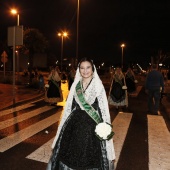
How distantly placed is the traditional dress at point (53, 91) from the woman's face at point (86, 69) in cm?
899

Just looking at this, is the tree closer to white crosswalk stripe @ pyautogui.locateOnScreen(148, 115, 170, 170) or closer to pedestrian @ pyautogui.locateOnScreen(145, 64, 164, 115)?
pedestrian @ pyautogui.locateOnScreen(145, 64, 164, 115)

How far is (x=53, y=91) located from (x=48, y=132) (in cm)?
550

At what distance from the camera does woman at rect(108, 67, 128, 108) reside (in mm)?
12008

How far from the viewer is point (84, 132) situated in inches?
146

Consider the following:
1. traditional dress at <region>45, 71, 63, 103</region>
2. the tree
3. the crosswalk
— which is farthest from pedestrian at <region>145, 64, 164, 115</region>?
the tree

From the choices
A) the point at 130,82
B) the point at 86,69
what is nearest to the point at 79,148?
the point at 86,69

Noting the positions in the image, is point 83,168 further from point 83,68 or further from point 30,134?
Result: point 30,134

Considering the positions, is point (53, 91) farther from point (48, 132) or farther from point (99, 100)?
point (99, 100)

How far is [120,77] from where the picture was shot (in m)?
12.2

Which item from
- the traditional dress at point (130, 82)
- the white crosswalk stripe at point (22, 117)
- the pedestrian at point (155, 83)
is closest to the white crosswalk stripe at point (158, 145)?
the pedestrian at point (155, 83)

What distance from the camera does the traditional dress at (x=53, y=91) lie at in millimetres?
12883

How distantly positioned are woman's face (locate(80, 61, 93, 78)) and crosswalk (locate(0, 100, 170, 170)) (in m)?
2.21

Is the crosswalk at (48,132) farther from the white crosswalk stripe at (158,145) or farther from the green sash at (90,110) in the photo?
the green sash at (90,110)

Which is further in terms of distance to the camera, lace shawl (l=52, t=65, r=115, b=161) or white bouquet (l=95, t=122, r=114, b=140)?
lace shawl (l=52, t=65, r=115, b=161)
